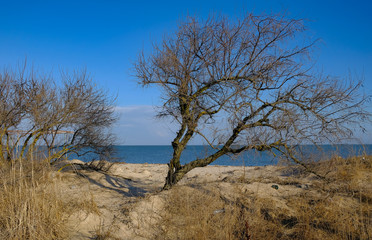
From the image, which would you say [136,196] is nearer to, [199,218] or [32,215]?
[199,218]

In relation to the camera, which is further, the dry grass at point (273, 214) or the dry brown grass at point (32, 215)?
the dry grass at point (273, 214)

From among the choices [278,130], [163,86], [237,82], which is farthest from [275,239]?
[163,86]

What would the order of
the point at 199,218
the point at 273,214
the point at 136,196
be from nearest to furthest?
the point at 199,218, the point at 273,214, the point at 136,196

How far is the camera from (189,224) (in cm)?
524

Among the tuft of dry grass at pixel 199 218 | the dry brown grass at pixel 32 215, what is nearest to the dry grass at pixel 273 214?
the tuft of dry grass at pixel 199 218

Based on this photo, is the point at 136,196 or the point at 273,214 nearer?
the point at 273,214

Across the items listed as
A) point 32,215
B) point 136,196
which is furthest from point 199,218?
point 136,196

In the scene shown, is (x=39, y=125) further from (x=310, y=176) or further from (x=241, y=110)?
(x=310, y=176)

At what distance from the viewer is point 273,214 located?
6.05 m

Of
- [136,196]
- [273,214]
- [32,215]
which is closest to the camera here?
[32,215]

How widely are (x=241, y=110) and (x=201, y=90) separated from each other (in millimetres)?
1214

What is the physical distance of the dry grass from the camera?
16.8 feet

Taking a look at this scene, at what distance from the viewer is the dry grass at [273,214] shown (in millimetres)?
5129

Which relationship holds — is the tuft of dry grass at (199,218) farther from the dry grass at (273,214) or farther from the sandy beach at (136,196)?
the sandy beach at (136,196)
